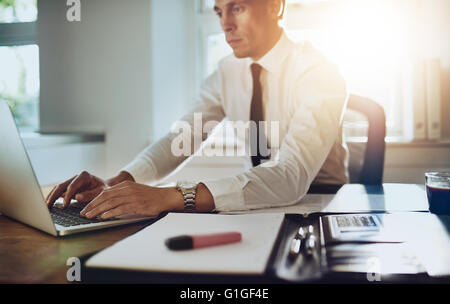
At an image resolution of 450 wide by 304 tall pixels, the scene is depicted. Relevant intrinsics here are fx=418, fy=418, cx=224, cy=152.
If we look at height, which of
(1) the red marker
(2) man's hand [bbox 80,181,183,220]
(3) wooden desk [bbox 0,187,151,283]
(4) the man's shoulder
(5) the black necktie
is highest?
(4) the man's shoulder

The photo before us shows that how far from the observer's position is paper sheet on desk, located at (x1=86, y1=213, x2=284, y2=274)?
0.48 m

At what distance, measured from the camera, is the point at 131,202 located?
31.3 inches

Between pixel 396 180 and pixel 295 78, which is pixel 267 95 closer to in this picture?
pixel 295 78

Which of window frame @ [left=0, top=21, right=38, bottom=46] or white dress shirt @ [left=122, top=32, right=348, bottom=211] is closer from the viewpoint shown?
white dress shirt @ [left=122, top=32, right=348, bottom=211]

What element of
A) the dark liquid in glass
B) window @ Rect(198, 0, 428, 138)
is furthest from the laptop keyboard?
window @ Rect(198, 0, 428, 138)

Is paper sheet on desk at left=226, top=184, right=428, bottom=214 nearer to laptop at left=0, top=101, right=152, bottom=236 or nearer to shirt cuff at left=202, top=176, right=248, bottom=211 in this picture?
shirt cuff at left=202, top=176, right=248, bottom=211

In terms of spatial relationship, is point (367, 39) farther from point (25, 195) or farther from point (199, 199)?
point (25, 195)

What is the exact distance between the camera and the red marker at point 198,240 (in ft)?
1.77

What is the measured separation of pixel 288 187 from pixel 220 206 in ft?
0.57

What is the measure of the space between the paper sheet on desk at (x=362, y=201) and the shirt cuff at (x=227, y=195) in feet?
0.12

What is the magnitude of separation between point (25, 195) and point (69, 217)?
10 centimetres

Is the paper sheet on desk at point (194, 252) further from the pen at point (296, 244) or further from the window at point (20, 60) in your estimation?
the window at point (20, 60)

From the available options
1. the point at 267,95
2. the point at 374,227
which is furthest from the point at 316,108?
the point at 374,227
